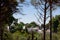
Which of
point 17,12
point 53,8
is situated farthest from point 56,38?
point 17,12

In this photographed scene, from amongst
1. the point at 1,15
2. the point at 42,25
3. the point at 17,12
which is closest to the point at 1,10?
the point at 1,15

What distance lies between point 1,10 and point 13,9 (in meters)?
0.90

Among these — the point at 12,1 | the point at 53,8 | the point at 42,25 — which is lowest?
the point at 42,25

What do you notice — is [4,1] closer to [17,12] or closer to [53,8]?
[17,12]

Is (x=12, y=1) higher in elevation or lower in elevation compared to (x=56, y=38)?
higher

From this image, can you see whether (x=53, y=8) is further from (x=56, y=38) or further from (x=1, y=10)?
(x=56, y=38)

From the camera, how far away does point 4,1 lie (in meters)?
11.7

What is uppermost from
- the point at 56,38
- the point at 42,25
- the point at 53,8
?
the point at 53,8

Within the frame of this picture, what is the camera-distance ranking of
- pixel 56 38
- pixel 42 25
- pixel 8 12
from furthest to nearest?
pixel 56 38
pixel 42 25
pixel 8 12

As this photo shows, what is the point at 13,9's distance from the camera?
41.9 feet

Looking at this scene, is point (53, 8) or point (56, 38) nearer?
point (53, 8)

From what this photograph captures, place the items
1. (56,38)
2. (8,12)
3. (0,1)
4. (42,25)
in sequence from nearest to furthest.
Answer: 1. (0,1)
2. (8,12)
3. (42,25)
4. (56,38)

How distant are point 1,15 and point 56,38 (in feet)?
49.5

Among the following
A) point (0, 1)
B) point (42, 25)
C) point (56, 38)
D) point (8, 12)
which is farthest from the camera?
point (56, 38)
